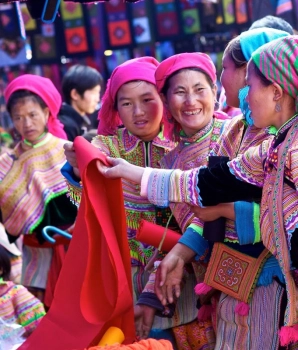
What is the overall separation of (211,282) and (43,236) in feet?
6.85

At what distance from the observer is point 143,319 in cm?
343

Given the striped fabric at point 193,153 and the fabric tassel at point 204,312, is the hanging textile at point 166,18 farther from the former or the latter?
the fabric tassel at point 204,312

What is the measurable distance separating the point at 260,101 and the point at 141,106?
1030 mm

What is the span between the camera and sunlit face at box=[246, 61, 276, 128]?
2744 mm

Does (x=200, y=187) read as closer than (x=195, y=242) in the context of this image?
Yes

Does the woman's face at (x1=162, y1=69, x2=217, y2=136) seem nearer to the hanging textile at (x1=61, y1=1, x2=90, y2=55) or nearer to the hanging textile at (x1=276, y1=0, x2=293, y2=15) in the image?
the hanging textile at (x1=276, y1=0, x2=293, y2=15)

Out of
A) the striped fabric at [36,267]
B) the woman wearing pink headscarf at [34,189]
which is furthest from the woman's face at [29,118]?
the striped fabric at [36,267]

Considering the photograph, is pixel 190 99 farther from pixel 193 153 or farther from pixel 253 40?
pixel 253 40

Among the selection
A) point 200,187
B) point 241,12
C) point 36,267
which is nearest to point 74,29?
point 241,12

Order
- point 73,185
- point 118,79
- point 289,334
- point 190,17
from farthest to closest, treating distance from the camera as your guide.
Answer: point 190,17 < point 118,79 < point 73,185 < point 289,334

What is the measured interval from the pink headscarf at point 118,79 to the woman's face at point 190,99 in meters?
0.29

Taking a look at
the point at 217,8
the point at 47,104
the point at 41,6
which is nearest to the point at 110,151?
the point at 41,6

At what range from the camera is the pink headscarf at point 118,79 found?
371 cm

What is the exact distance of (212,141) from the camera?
11.4ft
